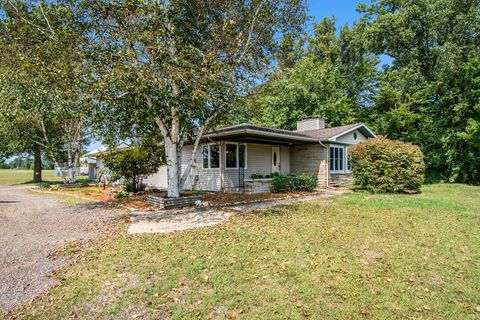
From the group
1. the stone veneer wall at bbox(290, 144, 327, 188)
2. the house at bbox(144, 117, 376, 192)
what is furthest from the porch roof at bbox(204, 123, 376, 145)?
the stone veneer wall at bbox(290, 144, 327, 188)

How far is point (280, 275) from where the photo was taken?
3.84 meters

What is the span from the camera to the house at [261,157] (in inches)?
527

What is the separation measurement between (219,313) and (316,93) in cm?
2447

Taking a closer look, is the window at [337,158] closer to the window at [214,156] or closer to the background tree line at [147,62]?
the window at [214,156]

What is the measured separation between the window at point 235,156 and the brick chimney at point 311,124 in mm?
7437

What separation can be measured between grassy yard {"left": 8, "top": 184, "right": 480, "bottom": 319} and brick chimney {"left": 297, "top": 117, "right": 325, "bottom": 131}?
13.6 m

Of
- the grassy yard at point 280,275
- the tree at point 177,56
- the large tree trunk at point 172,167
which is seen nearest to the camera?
the grassy yard at point 280,275

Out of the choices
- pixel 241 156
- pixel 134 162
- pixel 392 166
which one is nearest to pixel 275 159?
pixel 241 156

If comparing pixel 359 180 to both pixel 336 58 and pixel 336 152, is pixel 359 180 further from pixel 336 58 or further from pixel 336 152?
pixel 336 58

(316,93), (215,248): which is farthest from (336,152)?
(215,248)

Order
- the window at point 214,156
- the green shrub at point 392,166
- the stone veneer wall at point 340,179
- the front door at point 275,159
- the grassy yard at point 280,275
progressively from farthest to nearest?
the stone veneer wall at point 340,179 < the front door at point 275,159 < the window at point 214,156 < the green shrub at point 392,166 < the grassy yard at point 280,275

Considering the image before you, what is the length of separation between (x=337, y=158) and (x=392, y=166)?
14.1ft

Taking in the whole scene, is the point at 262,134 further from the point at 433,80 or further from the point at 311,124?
the point at 433,80

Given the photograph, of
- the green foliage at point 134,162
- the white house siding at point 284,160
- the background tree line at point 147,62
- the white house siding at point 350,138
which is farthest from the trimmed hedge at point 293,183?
the green foliage at point 134,162
